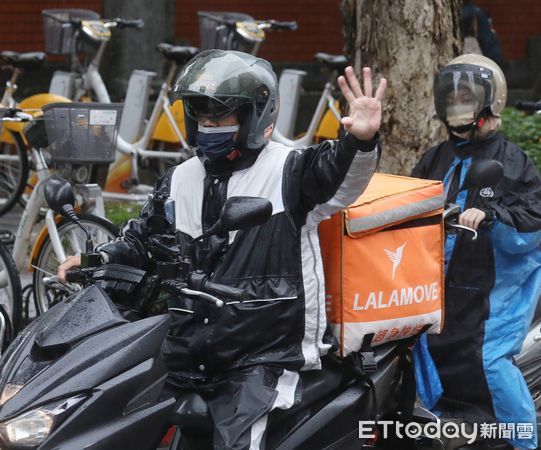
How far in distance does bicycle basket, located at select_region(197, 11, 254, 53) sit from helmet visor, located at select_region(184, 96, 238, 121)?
6.98 m

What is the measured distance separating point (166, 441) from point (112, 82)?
9.08 metres

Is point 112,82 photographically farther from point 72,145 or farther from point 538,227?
point 538,227

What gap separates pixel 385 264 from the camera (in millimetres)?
3998

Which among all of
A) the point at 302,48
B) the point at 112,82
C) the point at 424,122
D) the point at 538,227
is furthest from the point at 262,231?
the point at 302,48

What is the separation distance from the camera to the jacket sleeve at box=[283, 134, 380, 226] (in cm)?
357

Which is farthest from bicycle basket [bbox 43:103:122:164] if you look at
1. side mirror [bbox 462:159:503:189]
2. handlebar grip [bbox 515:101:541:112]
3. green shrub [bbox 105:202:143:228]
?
side mirror [bbox 462:159:503:189]

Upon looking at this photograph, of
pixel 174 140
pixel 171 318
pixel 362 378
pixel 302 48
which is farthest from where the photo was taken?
pixel 302 48

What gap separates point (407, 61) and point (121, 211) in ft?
9.32

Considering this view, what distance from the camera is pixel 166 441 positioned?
3.71m

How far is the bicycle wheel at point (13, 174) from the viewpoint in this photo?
9250 millimetres

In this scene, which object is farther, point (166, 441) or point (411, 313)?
point (411, 313)

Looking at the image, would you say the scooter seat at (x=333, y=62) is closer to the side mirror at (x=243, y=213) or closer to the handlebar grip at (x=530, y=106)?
the handlebar grip at (x=530, y=106)

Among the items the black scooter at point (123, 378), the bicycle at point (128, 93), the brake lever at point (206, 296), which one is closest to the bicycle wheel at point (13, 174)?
the bicycle at point (128, 93)

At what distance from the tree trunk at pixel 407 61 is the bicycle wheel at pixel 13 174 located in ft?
12.2
